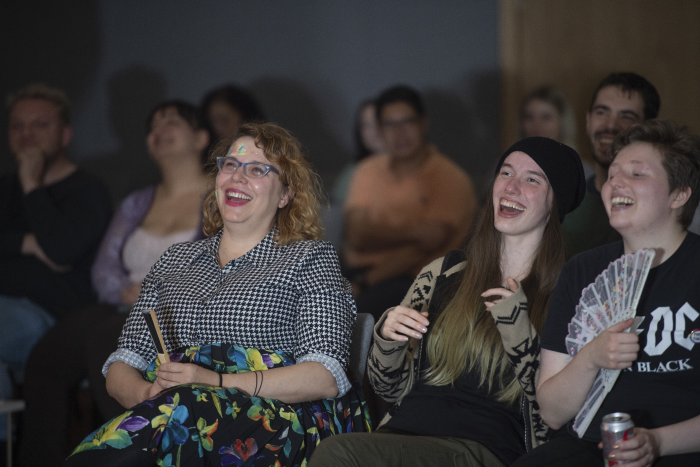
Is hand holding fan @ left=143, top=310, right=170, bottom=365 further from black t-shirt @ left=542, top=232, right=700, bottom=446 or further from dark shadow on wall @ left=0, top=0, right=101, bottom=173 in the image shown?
dark shadow on wall @ left=0, top=0, right=101, bottom=173

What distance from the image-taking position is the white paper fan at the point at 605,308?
4.56ft

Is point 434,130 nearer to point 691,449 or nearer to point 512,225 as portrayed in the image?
point 512,225

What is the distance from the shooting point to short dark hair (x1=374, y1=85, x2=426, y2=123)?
4039mm

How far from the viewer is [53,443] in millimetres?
2965

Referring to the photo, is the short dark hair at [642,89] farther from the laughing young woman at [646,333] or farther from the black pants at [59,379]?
the black pants at [59,379]

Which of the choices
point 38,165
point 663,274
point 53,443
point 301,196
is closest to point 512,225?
point 663,274

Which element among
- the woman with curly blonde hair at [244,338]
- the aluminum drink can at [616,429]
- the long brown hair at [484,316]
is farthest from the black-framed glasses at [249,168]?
the aluminum drink can at [616,429]

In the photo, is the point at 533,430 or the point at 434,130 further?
the point at 434,130

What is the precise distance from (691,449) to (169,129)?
3.10 metres

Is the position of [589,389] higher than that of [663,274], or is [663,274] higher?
[663,274]

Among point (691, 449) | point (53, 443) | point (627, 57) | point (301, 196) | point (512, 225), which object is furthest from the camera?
point (627, 57)

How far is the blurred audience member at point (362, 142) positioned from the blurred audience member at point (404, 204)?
54 mm

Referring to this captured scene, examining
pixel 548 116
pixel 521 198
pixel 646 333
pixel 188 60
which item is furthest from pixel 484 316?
pixel 188 60

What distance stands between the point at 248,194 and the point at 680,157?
1180 millimetres
